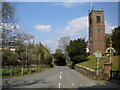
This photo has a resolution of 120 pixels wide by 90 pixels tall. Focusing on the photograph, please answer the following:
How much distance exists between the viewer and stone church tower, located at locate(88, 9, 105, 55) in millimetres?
61547

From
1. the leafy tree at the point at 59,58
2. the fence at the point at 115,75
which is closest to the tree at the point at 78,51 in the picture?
the fence at the point at 115,75

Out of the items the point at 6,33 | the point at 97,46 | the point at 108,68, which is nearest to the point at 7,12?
the point at 6,33

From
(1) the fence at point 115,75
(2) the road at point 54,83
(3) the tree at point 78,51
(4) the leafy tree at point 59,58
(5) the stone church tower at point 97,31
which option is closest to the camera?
(2) the road at point 54,83

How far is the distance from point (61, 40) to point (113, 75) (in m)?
63.2

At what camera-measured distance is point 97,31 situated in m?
63.1

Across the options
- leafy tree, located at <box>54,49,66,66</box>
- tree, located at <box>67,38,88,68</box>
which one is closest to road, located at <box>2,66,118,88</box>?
tree, located at <box>67,38,88,68</box>

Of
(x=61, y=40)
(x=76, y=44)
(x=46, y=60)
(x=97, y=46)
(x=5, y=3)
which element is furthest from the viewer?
(x=61, y=40)

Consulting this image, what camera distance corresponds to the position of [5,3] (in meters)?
10.7

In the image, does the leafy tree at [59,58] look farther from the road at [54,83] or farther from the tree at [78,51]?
the road at [54,83]

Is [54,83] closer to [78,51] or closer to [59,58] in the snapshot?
[78,51]

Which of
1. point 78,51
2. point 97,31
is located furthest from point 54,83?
point 97,31

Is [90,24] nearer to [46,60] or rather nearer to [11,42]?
[46,60]

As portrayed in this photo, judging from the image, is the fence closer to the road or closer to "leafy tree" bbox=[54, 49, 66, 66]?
the road

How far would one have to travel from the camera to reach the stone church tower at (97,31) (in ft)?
202
